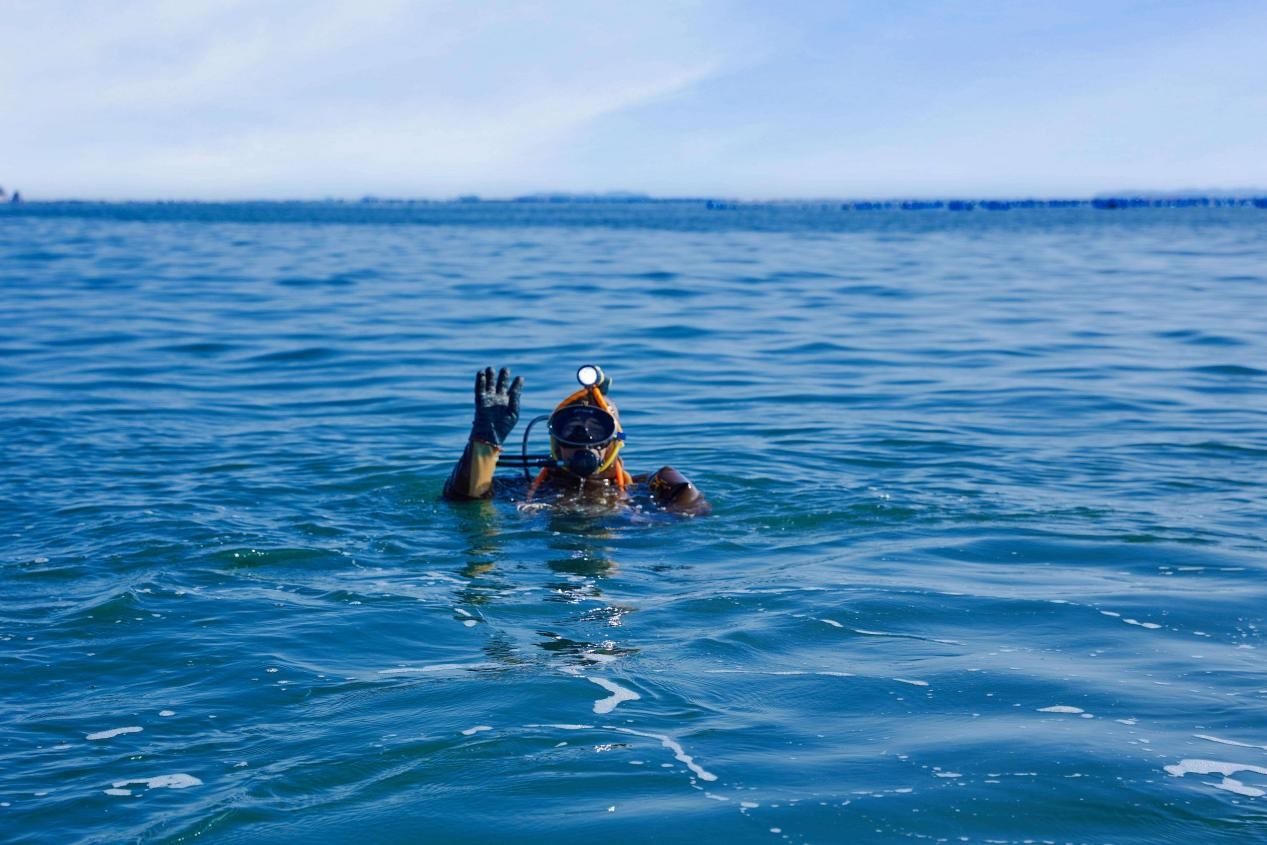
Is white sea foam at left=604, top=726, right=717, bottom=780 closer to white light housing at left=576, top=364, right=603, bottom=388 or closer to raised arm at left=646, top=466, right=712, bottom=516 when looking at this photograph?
white light housing at left=576, top=364, right=603, bottom=388

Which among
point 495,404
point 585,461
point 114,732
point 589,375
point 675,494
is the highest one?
point 589,375

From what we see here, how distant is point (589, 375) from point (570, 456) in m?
0.54

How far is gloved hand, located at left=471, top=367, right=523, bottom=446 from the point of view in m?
7.67

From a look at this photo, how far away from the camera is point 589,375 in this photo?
7.95 metres

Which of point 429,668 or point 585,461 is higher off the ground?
point 585,461

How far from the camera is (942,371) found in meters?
15.7

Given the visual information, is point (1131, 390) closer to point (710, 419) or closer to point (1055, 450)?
point (1055, 450)

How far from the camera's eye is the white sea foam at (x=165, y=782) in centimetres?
441

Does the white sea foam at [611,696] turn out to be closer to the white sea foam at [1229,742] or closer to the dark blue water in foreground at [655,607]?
the dark blue water in foreground at [655,607]

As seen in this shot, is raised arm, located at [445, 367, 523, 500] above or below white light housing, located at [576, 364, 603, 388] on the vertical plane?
below

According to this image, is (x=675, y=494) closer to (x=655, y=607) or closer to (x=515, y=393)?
(x=515, y=393)

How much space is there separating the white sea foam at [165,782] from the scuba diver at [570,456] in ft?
11.5

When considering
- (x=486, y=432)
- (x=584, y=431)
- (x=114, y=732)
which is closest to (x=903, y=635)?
(x=584, y=431)

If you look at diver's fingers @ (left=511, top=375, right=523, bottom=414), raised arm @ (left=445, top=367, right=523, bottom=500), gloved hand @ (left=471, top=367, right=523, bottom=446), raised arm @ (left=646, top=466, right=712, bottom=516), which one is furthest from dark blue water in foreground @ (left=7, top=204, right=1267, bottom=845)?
diver's fingers @ (left=511, top=375, right=523, bottom=414)
